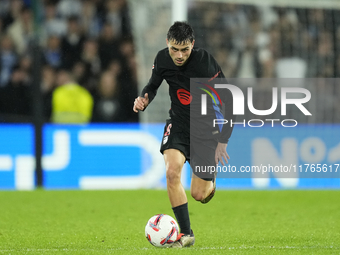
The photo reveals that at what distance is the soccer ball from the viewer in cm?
488

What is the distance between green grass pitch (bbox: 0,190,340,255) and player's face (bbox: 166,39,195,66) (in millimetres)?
1533

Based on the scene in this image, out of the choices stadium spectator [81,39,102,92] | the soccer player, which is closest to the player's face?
the soccer player

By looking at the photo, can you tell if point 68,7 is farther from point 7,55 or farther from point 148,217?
point 148,217

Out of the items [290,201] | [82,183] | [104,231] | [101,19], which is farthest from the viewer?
[101,19]

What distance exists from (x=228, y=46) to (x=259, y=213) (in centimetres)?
466

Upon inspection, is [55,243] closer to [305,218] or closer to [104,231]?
[104,231]

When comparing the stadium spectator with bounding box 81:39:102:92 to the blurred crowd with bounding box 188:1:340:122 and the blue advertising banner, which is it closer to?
the blue advertising banner

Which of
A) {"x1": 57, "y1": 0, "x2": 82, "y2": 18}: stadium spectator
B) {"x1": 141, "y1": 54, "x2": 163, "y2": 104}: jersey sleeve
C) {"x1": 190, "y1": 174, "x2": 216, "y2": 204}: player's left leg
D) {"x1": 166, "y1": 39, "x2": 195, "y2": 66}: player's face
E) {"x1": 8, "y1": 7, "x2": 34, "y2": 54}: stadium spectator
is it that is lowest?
{"x1": 190, "y1": 174, "x2": 216, "y2": 204}: player's left leg

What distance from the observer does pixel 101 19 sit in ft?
39.6

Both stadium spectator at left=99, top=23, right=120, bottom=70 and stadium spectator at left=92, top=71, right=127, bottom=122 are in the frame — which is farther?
stadium spectator at left=99, top=23, right=120, bottom=70

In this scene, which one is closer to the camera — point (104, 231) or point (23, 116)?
point (104, 231)

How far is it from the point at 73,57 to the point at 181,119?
21.9 ft

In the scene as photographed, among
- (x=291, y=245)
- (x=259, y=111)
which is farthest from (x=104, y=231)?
(x=259, y=111)

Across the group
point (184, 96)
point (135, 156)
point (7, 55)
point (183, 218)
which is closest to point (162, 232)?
point (183, 218)
